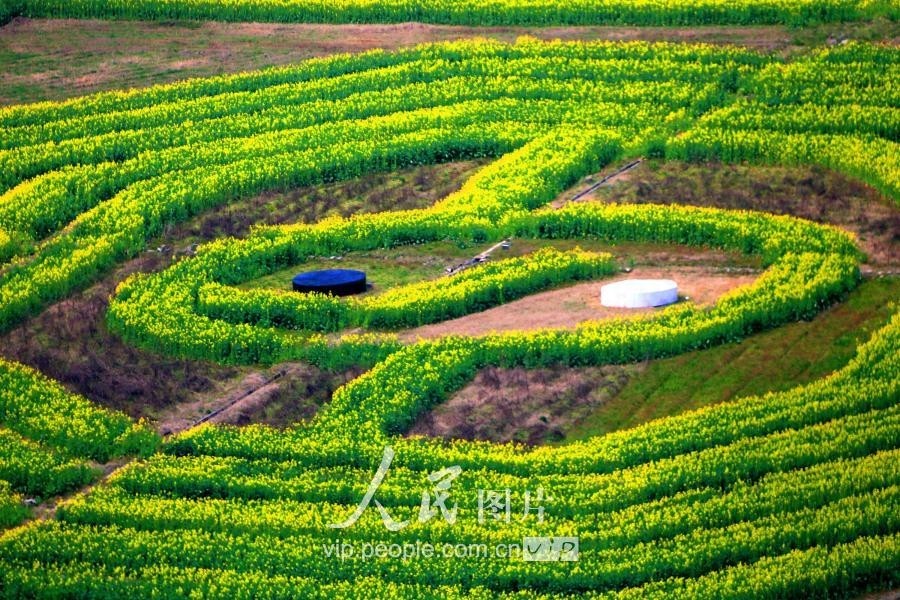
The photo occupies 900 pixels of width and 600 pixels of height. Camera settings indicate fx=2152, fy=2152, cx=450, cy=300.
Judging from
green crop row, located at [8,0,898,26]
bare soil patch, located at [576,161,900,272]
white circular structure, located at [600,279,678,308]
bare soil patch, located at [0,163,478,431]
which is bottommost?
bare soil patch, located at [0,163,478,431]

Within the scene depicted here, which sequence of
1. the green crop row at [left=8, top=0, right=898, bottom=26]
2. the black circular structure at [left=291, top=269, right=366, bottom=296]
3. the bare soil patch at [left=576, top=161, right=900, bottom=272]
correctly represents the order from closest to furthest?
1. the black circular structure at [left=291, top=269, right=366, bottom=296]
2. the bare soil patch at [left=576, top=161, right=900, bottom=272]
3. the green crop row at [left=8, top=0, right=898, bottom=26]

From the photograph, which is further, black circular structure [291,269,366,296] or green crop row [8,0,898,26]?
green crop row [8,0,898,26]

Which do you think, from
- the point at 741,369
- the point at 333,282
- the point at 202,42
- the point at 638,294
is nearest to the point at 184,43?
the point at 202,42

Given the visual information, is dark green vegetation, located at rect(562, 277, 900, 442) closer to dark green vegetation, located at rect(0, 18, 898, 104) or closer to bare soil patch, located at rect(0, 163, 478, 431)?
bare soil patch, located at rect(0, 163, 478, 431)

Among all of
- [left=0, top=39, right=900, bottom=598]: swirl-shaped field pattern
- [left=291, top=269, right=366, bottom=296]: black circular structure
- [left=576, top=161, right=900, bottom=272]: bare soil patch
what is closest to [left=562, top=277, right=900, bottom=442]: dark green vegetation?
[left=0, top=39, right=900, bottom=598]: swirl-shaped field pattern

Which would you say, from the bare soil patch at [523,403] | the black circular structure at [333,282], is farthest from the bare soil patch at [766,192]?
the bare soil patch at [523,403]

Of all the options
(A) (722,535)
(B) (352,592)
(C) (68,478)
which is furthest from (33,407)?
(A) (722,535)

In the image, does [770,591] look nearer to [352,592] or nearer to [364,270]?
[352,592]

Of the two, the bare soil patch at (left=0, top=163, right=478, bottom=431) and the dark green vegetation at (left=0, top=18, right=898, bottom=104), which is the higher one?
the dark green vegetation at (left=0, top=18, right=898, bottom=104)

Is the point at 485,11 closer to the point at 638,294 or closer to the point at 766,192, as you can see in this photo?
the point at 766,192
